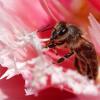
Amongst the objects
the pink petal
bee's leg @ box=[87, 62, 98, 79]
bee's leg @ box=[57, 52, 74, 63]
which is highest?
the pink petal

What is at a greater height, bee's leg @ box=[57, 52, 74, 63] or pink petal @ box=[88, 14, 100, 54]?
pink petal @ box=[88, 14, 100, 54]

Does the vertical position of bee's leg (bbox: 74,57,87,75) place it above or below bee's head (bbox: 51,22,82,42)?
below

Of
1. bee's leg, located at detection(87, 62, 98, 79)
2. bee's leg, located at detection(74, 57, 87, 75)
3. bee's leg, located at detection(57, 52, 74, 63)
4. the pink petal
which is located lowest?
bee's leg, located at detection(87, 62, 98, 79)

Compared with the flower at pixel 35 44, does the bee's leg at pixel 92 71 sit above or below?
below

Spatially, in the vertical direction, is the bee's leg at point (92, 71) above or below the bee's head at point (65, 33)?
below

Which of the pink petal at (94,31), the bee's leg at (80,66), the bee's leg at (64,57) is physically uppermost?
the pink petal at (94,31)
